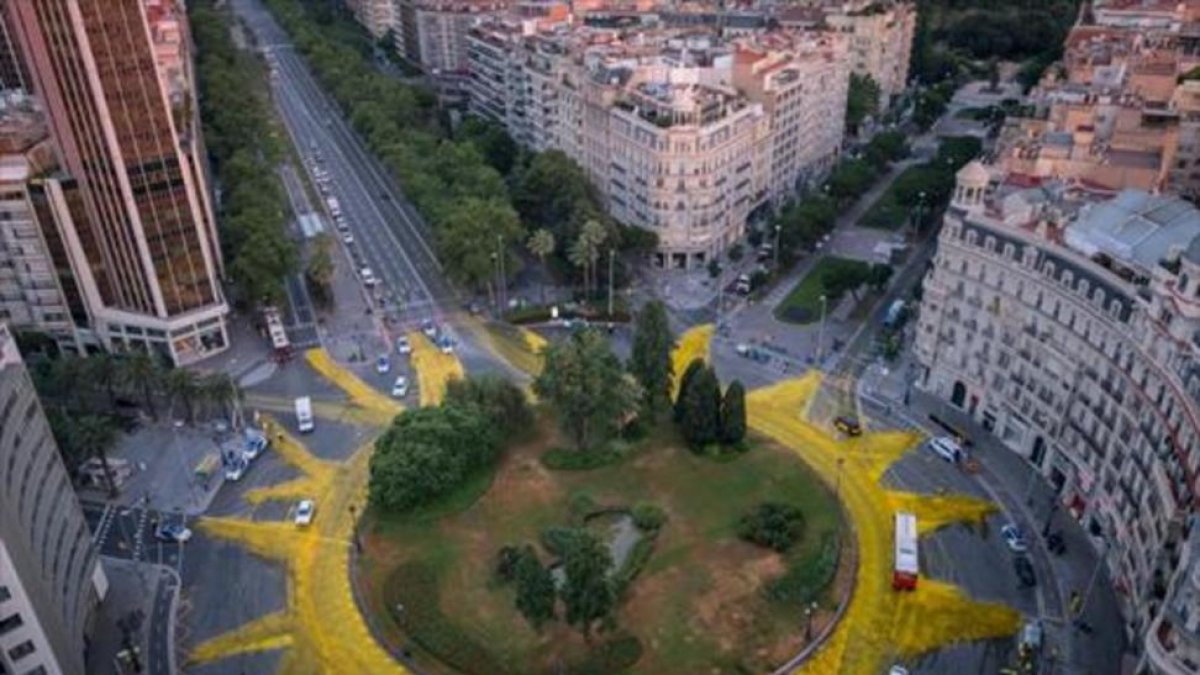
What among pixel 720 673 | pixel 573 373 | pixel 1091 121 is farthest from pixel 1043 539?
pixel 1091 121

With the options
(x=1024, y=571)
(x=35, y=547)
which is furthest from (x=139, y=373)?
(x=1024, y=571)

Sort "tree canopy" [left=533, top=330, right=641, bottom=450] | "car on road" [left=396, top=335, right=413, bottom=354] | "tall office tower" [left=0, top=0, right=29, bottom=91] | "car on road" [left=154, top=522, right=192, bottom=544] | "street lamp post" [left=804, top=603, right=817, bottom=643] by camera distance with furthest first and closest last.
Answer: "tall office tower" [left=0, top=0, right=29, bottom=91], "car on road" [left=396, top=335, right=413, bottom=354], "tree canopy" [left=533, top=330, right=641, bottom=450], "car on road" [left=154, top=522, right=192, bottom=544], "street lamp post" [left=804, top=603, right=817, bottom=643]

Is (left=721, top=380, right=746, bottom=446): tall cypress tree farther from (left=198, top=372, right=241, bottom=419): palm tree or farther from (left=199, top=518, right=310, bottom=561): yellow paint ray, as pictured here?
(left=198, top=372, right=241, bottom=419): palm tree

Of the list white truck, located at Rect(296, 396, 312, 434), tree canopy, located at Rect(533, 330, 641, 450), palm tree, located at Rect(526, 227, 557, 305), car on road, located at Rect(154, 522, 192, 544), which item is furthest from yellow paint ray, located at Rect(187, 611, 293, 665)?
palm tree, located at Rect(526, 227, 557, 305)

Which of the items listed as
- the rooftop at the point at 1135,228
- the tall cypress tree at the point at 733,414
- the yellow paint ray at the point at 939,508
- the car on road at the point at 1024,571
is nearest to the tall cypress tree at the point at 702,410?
the tall cypress tree at the point at 733,414

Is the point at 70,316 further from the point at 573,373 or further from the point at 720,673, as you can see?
the point at 720,673

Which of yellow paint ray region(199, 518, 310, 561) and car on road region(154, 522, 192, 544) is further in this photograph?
car on road region(154, 522, 192, 544)

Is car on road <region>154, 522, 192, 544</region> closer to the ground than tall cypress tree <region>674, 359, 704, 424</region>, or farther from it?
closer to the ground

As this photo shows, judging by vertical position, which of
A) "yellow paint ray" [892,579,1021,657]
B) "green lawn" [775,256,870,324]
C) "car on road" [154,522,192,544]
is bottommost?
"yellow paint ray" [892,579,1021,657]
